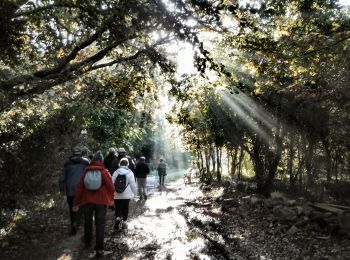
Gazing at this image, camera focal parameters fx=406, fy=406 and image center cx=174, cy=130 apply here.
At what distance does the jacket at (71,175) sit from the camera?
10094 mm

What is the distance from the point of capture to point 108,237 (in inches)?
403

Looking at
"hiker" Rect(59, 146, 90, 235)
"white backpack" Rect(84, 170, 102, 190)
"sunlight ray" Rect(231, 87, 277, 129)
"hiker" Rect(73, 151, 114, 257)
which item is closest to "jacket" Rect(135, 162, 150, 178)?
"sunlight ray" Rect(231, 87, 277, 129)

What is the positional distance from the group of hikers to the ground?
0.44 metres

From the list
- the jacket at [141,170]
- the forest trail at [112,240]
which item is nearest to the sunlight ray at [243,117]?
the jacket at [141,170]

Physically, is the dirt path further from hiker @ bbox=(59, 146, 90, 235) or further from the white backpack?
the white backpack

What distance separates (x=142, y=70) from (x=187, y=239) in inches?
180

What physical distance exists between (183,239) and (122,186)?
218cm

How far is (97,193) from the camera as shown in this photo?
27.8 feet

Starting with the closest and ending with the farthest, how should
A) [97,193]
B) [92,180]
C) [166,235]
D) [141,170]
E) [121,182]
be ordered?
[92,180], [97,193], [166,235], [121,182], [141,170]

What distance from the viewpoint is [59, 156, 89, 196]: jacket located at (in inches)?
397

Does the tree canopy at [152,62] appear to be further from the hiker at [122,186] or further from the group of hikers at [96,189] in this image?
the hiker at [122,186]

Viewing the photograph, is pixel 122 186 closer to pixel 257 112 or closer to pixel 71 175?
pixel 71 175

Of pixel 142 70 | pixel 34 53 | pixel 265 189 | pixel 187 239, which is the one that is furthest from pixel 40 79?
pixel 265 189

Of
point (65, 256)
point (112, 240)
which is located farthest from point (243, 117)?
point (65, 256)
